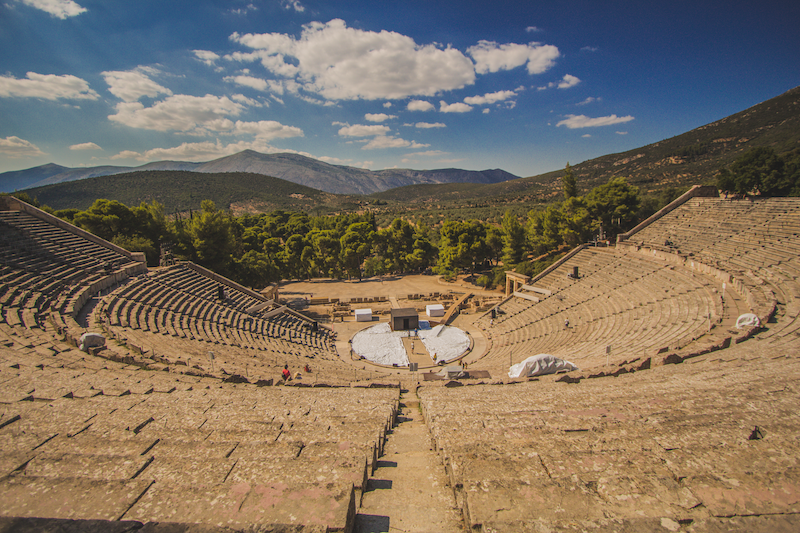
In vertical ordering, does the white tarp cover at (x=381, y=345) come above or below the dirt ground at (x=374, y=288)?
below

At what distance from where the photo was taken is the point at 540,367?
13078 mm

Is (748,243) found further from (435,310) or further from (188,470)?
(188,470)

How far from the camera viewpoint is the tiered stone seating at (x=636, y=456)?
3709mm

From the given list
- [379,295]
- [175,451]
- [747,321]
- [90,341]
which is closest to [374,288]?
[379,295]

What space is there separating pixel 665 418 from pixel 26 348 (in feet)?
55.1

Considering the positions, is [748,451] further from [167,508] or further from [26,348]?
[26,348]

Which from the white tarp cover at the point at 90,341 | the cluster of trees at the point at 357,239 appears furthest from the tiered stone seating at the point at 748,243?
the white tarp cover at the point at 90,341

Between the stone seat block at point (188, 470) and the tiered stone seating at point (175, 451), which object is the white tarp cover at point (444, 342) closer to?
the tiered stone seating at point (175, 451)

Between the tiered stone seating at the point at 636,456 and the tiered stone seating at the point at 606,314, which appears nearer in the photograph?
the tiered stone seating at the point at 636,456

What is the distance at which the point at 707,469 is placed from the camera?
178 inches

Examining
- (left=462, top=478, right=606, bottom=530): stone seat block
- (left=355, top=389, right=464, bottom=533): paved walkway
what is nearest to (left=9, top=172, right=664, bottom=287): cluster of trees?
(left=355, top=389, right=464, bottom=533): paved walkway

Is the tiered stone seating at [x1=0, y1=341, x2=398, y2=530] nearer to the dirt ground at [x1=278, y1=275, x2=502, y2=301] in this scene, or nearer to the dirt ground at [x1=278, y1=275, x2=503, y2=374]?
the dirt ground at [x1=278, y1=275, x2=503, y2=374]

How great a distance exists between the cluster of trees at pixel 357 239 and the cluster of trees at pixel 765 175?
7.89 metres

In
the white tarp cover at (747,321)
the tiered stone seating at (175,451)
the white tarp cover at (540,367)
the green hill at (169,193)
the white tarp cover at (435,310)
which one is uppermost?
the green hill at (169,193)
